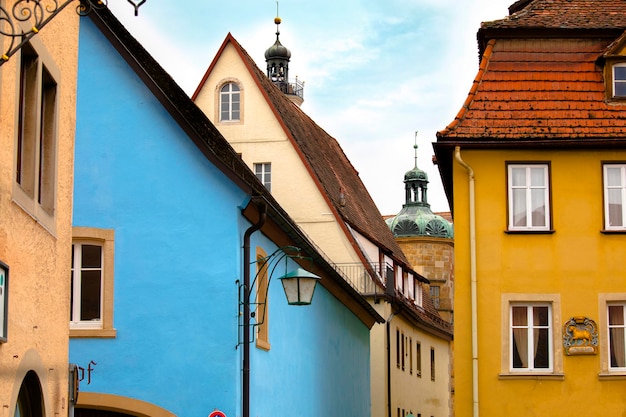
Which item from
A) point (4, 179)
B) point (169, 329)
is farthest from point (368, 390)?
point (4, 179)

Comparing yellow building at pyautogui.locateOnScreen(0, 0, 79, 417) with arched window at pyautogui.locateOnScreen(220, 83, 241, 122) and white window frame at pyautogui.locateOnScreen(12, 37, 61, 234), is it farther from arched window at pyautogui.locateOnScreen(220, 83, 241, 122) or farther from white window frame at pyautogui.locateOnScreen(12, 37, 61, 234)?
arched window at pyautogui.locateOnScreen(220, 83, 241, 122)

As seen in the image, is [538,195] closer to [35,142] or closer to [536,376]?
[536,376]

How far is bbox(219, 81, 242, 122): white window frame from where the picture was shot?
37219 millimetres

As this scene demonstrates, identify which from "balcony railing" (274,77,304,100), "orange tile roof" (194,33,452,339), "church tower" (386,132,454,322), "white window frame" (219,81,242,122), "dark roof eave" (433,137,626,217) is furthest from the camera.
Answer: "church tower" (386,132,454,322)

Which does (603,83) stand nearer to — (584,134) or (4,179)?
(584,134)

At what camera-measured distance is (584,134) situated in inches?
972

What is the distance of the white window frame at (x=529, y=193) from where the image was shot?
24.9m

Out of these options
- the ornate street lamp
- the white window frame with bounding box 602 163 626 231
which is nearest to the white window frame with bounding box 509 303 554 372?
the white window frame with bounding box 602 163 626 231

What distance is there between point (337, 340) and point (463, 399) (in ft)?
18.4

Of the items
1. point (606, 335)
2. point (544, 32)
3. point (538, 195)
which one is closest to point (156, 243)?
point (538, 195)

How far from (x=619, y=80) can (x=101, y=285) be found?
1246 cm

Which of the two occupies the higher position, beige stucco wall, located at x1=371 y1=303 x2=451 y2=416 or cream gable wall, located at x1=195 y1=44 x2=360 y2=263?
cream gable wall, located at x1=195 y1=44 x2=360 y2=263

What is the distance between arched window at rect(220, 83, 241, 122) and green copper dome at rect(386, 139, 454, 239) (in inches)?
1635

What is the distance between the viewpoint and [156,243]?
17984 millimetres
